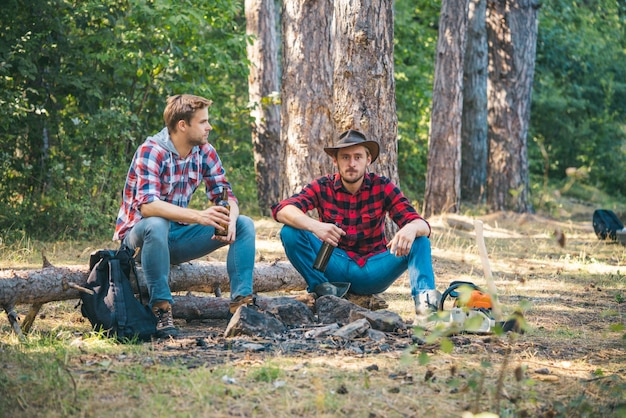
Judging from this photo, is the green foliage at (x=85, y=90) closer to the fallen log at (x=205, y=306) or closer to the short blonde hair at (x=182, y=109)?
the short blonde hair at (x=182, y=109)

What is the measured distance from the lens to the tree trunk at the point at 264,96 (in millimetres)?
14414

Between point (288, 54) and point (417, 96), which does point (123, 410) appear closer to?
point (288, 54)

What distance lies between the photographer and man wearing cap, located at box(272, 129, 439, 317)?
6332mm

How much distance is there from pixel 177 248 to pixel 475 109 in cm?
1204

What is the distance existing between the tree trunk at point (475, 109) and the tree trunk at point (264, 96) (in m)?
4.61

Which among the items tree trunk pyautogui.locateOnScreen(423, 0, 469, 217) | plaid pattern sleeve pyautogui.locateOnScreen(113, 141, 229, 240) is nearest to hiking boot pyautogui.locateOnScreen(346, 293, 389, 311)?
plaid pattern sleeve pyautogui.locateOnScreen(113, 141, 229, 240)

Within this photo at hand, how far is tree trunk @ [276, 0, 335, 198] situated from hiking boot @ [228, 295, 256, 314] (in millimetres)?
4392

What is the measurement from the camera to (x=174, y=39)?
38.3ft

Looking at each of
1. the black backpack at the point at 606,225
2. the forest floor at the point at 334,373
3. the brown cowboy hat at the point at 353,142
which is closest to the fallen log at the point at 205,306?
the forest floor at the point at 334,373

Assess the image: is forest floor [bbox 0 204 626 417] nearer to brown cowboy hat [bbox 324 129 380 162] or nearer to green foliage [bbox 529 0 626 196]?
brown cowboy hat [bbox 324 129 380 162]

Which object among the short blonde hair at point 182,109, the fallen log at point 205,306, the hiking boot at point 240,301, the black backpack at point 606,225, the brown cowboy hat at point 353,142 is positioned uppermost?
the short blonde hair at point 182,109

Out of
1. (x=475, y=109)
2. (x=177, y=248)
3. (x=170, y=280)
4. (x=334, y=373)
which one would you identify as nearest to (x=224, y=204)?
(x=177, y=248)

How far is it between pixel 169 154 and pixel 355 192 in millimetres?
1463

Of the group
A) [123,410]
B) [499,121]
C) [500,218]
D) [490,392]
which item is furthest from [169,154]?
[499,121]
